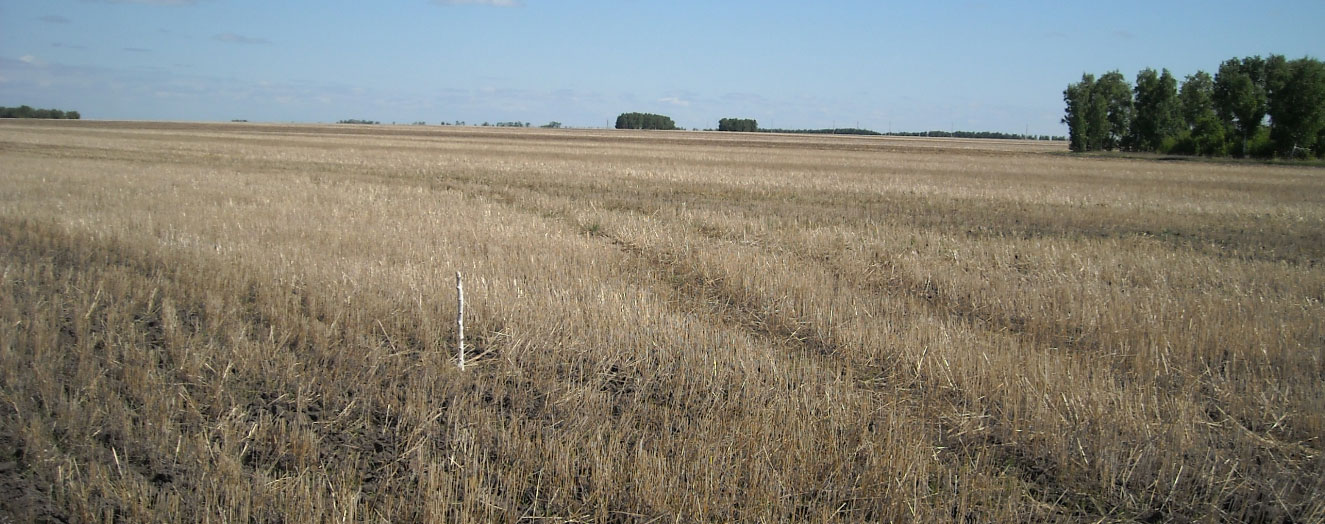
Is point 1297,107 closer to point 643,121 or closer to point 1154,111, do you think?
point 1154,111

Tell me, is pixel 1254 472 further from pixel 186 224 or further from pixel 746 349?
pixel 186 224

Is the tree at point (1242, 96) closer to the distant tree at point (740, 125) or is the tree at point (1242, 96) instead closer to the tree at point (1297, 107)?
the tree at point (1297, 107)

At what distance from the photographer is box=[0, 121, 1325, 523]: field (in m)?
4.02

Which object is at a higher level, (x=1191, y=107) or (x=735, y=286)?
(x=1191, y=107)

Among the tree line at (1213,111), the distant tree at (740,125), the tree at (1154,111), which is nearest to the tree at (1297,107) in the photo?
the tree line at (1213,111)

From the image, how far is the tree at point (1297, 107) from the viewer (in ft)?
182

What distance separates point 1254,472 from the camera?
4438mm

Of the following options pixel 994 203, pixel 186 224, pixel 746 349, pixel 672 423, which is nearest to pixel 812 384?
pixel 746 349

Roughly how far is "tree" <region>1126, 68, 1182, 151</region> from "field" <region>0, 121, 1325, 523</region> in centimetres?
7568

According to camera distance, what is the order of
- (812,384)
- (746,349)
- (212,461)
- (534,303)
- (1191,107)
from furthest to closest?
(1191,107)
(534,303)
(746,349)
(812,384)
(212,461)

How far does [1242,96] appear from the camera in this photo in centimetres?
6106

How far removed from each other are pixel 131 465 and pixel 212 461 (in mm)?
397

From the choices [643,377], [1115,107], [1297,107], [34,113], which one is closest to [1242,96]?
[1297,107]

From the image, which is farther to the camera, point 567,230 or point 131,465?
point 567,230
